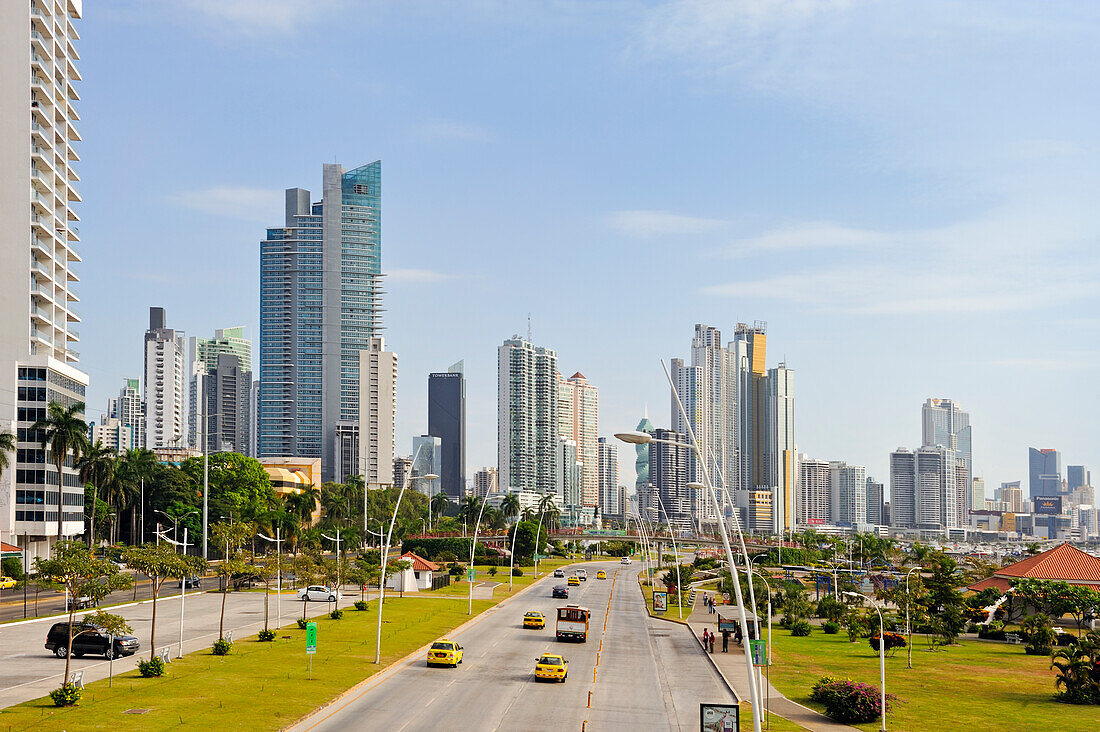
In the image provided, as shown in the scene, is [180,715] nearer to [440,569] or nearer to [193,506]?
[440,569]

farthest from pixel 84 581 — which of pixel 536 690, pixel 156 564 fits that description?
pixel 536 690

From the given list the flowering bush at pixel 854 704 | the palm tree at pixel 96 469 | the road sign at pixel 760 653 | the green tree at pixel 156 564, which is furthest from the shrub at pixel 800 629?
the palm tree at pixel 96 469

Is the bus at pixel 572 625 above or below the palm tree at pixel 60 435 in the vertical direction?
below

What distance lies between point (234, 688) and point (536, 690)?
13907mm

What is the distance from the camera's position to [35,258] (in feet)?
452

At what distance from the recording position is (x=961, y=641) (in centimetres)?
8556

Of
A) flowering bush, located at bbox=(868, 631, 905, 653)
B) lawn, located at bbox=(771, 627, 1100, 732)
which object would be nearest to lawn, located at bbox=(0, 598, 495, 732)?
lawn, located at bbox=(771, 627, 1100, 732)

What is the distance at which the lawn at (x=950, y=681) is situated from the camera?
153 ft

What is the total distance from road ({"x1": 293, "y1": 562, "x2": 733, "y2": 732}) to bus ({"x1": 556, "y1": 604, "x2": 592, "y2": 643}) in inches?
32.3

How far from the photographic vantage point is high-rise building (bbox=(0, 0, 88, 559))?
12269cm

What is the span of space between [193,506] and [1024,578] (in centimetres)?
12440

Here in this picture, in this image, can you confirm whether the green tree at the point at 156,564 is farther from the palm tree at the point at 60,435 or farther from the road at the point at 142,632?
the palm tree at the point at 60,435

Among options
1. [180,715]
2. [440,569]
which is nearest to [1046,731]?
[180,715]

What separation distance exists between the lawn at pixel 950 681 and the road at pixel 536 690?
22.3 feet
